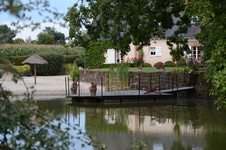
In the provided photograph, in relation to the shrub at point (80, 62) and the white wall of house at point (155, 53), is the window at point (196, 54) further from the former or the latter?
the shrub at point (80, 62)

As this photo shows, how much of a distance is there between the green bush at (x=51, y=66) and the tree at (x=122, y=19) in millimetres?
27661

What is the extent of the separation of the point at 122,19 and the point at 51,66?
29.6 metres

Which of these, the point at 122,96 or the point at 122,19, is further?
the point at 122,96

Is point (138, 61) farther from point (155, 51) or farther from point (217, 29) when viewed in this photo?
point (217, 29)

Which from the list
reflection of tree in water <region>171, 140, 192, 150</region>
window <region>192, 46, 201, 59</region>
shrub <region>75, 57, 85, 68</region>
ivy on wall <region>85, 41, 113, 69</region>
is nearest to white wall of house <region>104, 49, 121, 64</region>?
shrub <region>75, 57, 85, 68</region>

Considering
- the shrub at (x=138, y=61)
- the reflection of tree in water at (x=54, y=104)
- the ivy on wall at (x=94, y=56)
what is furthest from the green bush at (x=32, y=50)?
the reflection of tree in water at (x=54, y=104)

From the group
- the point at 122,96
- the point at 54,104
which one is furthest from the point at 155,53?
the point at 54,104

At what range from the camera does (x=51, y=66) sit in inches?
1630

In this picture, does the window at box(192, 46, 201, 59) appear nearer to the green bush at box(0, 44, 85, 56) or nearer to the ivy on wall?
the ivy on wall

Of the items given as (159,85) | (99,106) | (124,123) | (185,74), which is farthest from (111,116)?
(185,74)

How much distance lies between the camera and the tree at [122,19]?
39.7ft

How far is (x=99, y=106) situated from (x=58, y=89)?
7.66m

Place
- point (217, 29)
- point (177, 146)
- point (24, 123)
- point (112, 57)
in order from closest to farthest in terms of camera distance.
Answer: point (24, 123) < point (217, 29) < point (177, 146) < point (112, 57)

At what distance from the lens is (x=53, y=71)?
41906mm
